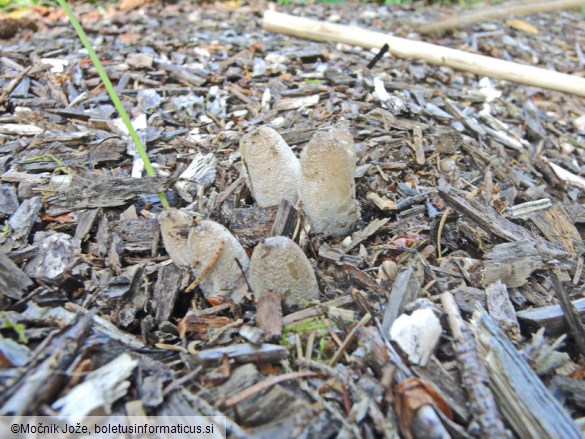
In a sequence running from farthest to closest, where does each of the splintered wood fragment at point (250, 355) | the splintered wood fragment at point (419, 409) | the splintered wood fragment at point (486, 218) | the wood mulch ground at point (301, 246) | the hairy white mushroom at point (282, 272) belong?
the splintered wood fragment at point (486, 218) → the hairy white mushroom at point (282, 272) → the splintered wood fragment at point (250, 355) → the wood mulch ground at point (301, 246) → the splintered wood fragment at point (419, 409)

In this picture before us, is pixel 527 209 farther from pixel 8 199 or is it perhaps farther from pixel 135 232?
pixel 8 199

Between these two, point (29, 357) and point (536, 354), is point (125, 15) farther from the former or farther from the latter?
point (536, 354)

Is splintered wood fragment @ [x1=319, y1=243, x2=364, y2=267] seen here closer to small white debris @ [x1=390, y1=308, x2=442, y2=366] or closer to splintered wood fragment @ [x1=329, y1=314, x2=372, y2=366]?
splintered wood fragment @ [x1=329, y1=314, x2=372, y2=366]

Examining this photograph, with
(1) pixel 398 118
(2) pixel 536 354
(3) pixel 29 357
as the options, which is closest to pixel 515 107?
(1) pixel 398 118

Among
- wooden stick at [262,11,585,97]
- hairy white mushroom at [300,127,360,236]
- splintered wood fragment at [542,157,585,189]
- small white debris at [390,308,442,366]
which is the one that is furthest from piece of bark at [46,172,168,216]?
wooden stick at [262,11,585,97]

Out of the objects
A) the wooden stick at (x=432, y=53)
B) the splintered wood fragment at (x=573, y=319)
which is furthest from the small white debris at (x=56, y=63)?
the splintered wood fragment at (x=573, y=319)

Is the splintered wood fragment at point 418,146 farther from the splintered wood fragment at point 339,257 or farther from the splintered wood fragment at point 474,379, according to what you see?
the splintered wood fragment at point 474,379
